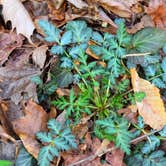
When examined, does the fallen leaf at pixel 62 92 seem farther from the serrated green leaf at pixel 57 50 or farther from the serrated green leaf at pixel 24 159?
the serrated green leaf at pixel 24 159

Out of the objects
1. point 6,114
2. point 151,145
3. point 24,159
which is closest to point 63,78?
point 6,114

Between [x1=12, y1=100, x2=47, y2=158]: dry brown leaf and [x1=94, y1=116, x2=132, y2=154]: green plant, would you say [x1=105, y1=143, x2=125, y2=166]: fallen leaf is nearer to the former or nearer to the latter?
[x1=94, y1=116, x2=132, y2=154]: green plant

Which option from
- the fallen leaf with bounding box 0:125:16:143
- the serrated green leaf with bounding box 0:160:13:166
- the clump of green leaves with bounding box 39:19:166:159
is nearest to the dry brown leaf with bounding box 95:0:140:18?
the clump of green leaves with bounding box 39:19:166:159

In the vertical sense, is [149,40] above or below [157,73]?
above

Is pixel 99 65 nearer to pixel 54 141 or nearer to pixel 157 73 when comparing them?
pixel 157 73

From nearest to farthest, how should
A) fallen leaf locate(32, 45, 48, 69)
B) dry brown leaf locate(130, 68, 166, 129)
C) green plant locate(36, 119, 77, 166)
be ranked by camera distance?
green plant locate(36, 119, 77, 166) → dry brown leaf locate(130, 68, 166, 129) → fallen leaf locate(32, 45, 48, 69)

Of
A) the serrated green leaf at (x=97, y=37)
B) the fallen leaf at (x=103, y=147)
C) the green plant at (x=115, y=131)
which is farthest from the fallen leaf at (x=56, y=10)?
the fallen leaf at (x=103, y=147)
